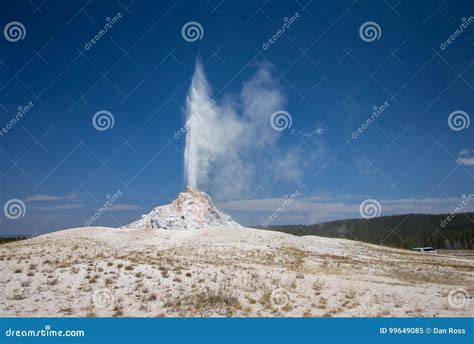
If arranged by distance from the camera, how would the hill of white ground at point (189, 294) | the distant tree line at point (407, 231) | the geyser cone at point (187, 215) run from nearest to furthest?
1. the hill of white ground at point (189, 294)
2. the geyser cone at point (187, 215)
3. the distant tree line at point (407, 231)

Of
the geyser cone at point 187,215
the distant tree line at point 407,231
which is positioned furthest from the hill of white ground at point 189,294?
the distant tree line at point 407,231

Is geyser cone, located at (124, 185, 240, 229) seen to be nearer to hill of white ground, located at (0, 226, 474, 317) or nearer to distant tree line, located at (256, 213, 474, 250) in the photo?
hill of white ground, located at (0, 226, 474, 317)

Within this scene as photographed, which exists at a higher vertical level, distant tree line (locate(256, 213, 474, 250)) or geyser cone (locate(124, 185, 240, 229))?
distant tree line (locate(256, 213, 474, 250))

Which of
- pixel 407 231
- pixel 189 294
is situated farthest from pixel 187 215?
pixel 407 231

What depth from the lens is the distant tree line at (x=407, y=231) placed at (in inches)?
3258

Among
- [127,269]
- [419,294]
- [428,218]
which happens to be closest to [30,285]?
[127,269]

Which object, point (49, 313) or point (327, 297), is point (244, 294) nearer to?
point (327, 297)

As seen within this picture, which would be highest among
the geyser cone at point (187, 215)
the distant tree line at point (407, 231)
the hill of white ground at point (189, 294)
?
the distant tree line at point (407, 231)

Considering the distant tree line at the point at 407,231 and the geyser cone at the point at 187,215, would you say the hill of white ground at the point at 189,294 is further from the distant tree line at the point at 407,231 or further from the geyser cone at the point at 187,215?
the distant tree line at the point at 407,231

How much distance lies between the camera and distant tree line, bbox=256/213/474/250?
271 feet

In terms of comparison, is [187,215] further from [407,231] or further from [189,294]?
[407,231]

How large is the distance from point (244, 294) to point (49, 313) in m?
4.91

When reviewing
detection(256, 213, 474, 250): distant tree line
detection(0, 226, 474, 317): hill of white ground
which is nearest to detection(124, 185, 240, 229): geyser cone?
detection(0, 226, 474, 317): hill of white ground

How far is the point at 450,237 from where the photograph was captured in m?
87.8
